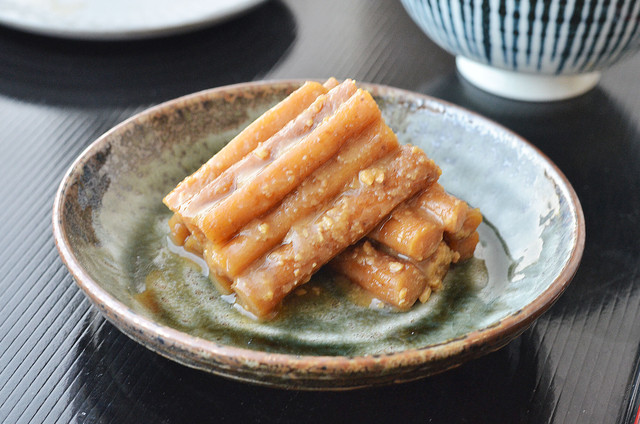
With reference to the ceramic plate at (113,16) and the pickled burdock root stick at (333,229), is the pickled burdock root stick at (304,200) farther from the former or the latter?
the ceramic plate at (113,16)

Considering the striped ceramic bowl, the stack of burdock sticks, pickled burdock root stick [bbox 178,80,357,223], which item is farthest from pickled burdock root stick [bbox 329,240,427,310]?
the striped ceramic bowl

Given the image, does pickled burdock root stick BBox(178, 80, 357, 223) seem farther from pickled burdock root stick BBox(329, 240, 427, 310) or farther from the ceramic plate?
the ceramic plate

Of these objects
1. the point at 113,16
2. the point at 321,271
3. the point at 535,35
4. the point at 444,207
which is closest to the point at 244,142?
the point at 321,271

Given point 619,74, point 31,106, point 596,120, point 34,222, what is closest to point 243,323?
point 34,222

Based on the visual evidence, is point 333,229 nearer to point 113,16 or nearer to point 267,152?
point 267,152

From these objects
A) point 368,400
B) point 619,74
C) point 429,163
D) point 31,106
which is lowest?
point 619,74

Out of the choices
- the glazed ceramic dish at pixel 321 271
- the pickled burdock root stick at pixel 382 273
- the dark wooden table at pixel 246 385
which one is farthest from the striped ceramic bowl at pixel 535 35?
the pickled burdock root stick at pixel 382 273

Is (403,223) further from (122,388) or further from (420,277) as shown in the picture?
(122,388)
